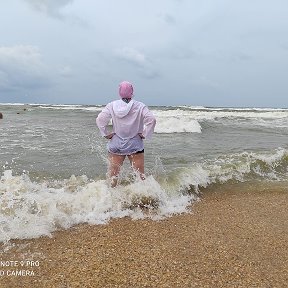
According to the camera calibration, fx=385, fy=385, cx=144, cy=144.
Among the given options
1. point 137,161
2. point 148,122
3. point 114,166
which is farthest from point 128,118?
point 114,166

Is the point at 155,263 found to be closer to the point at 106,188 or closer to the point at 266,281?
the point at 266,281

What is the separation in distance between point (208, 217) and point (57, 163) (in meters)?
4.99

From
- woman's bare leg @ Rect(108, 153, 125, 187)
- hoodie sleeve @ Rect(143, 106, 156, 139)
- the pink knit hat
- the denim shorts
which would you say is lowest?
woman's bare leg @ Rect(108, 153, 125, 187)

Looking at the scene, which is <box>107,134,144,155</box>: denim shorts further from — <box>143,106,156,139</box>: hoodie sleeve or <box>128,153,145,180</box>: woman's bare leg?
<box>143,106,156,139</box>: hoodie sleeve

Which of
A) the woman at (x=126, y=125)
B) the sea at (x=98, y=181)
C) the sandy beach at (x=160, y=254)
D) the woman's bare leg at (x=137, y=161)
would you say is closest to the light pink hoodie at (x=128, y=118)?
the woman at (x=126, y=125)

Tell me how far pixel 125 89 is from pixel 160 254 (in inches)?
96.5

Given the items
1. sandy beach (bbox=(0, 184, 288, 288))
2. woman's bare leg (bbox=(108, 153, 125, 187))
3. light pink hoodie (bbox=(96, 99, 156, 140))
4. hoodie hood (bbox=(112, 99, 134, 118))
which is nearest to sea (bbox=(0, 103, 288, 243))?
woman's bare leg (bbox=(108, 153, 125, 187))

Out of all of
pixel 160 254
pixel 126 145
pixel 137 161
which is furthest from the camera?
pixel 137 161

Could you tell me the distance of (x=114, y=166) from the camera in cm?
596

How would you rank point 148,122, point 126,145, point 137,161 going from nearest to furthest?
point 148,122 < point 126,145 < point 137,161

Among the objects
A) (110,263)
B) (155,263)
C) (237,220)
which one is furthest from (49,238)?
(237,220)

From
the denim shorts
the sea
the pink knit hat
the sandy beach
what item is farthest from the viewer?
the denim shorts

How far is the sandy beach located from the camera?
3.54m

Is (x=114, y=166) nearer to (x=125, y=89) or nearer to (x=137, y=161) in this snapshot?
(x=137, y=161)
